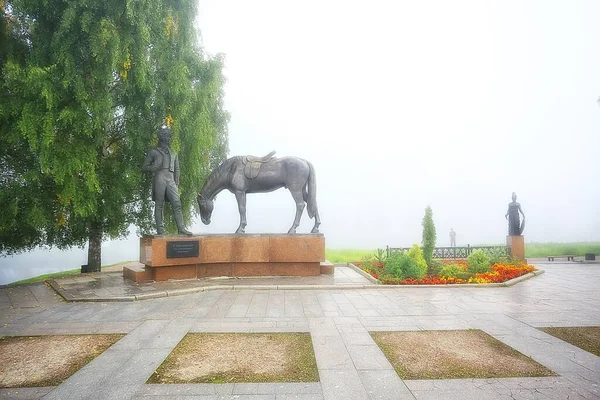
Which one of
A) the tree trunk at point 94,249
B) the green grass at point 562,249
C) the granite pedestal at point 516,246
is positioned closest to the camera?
the tree trunk at point 94,249

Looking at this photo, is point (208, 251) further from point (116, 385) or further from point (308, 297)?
point (116, 385)

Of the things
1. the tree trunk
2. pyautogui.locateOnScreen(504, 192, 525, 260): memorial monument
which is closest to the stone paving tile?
the tree trunk

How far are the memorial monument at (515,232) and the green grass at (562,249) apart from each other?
21.8 feet


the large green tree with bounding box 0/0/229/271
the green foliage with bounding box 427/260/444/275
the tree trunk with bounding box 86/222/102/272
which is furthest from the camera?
the tree trunk with bounding box 86/222/102/272

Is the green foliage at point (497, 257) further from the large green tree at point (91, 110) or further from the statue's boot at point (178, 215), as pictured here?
the large green tree at point (91, 110)

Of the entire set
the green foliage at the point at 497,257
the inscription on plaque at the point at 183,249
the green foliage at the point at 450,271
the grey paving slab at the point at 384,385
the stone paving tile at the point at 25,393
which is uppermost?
the inscription on plaque at the point at 183,249

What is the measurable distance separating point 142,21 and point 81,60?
2.22 meters

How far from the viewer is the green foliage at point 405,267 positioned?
1095cm

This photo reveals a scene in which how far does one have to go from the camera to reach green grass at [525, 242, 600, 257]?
23.2 m

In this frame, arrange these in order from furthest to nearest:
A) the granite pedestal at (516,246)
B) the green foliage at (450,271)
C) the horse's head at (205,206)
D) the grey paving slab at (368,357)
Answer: the granite pedestal at (516,246) → the horse's head at (205,206) → the green foliage at (450,271) → the grey paving slab at (368,357)

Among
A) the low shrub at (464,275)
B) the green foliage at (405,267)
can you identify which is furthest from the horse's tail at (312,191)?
the low shrub at (464,275)

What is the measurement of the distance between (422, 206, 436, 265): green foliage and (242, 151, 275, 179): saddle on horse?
18.3ft

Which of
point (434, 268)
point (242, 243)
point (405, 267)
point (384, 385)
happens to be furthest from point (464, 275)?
point (384, 385)

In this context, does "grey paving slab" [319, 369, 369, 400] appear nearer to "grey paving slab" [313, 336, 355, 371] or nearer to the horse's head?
"grey paving slab" [313, 336, 355, 371]
